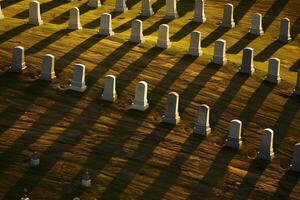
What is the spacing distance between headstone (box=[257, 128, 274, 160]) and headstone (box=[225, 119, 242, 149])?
0.75 metres

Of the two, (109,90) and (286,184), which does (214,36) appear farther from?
(286,184)

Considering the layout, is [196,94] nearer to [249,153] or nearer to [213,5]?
[249,153]

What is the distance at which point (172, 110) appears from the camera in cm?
1994

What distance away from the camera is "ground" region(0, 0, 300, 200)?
17422 millimetres

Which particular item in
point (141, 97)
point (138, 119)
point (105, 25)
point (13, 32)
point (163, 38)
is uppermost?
point (105, 25)

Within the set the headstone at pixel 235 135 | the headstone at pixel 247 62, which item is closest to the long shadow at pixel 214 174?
the headstone at pixel 235 135

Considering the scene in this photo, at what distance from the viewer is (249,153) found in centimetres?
1889

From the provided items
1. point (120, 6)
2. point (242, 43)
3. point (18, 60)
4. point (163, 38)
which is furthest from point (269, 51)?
point (18, 60)

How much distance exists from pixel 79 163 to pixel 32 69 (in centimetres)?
549

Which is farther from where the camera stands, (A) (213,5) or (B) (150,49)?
(A) (213,5)

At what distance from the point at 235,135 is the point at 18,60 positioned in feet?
26.1

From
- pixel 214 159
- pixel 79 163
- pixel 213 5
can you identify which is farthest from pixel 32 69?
pixel 213 5

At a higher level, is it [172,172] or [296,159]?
[296,159]

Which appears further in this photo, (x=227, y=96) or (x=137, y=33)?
(x=137, y=33)
